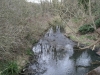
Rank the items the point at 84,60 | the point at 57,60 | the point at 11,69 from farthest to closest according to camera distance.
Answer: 1. the point at 57,60
2. the point at 84,60
3. the point at 11,69

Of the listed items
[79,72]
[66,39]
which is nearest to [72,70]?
[79,72]

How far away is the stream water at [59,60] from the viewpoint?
41.7 ft

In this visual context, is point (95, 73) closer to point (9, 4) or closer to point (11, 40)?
point (11, 40)

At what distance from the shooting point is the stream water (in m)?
12.7

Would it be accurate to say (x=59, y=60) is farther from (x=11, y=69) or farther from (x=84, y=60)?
(x=11, y=69)

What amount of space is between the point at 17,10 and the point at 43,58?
197 inches

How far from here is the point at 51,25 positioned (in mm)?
30891

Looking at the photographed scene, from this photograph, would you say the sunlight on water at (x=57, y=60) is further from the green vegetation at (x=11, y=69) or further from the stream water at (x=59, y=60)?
the green vegetation at (x=11, y=69)

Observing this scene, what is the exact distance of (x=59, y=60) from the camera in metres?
15.1

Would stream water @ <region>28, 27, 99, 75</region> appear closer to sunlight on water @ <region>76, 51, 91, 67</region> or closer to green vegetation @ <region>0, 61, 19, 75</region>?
sunlight on water @ <region>76, 51, 91, 67</region>

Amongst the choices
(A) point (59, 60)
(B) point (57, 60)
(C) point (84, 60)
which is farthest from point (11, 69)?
(C) point (84, 60)

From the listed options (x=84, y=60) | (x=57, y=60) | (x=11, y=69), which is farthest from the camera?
(x=57, y=60)

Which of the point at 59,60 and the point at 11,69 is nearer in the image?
the point at 11,69

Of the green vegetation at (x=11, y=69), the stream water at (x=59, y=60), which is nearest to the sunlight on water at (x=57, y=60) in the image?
the stream water at (x=59, y=60)
